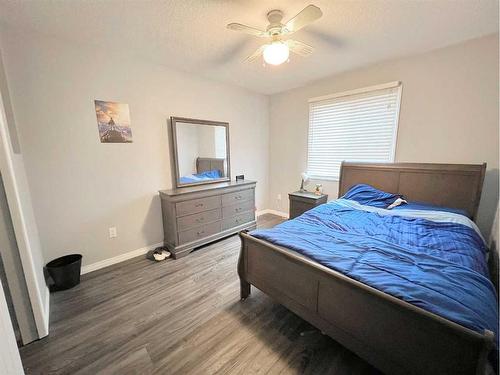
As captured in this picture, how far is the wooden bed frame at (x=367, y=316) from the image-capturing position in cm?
87

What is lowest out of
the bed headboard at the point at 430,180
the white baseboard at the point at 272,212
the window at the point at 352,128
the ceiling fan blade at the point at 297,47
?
the white baseboard at the point at 272,212

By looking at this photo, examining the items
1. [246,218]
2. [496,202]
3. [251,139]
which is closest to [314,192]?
[246,218]

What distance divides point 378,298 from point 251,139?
3.28 meters

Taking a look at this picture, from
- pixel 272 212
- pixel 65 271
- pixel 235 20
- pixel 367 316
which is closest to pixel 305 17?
pixel 235 20

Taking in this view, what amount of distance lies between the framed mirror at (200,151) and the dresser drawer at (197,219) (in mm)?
510

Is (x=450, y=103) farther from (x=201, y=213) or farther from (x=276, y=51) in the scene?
(x=201, y=213)

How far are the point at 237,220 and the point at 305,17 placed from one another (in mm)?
2584

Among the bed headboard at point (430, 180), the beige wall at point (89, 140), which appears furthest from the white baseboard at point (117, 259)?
the bed headboard at point (430, 180)

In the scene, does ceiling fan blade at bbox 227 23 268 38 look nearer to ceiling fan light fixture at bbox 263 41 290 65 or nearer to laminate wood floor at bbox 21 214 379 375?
ceiling fan light fixture at bbox 263 41 290 65

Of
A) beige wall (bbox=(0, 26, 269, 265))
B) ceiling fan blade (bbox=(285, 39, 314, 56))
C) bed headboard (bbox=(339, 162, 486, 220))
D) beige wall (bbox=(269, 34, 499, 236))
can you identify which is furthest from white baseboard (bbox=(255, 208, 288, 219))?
ceiling fan blade (bbox=(285, 39, 314, 56))

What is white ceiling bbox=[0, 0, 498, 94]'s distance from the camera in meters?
1.59

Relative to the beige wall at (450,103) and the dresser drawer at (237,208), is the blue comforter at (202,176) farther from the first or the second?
the beige wall at (450,103)

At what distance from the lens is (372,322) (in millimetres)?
1103

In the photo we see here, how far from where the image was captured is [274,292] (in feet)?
5.33
